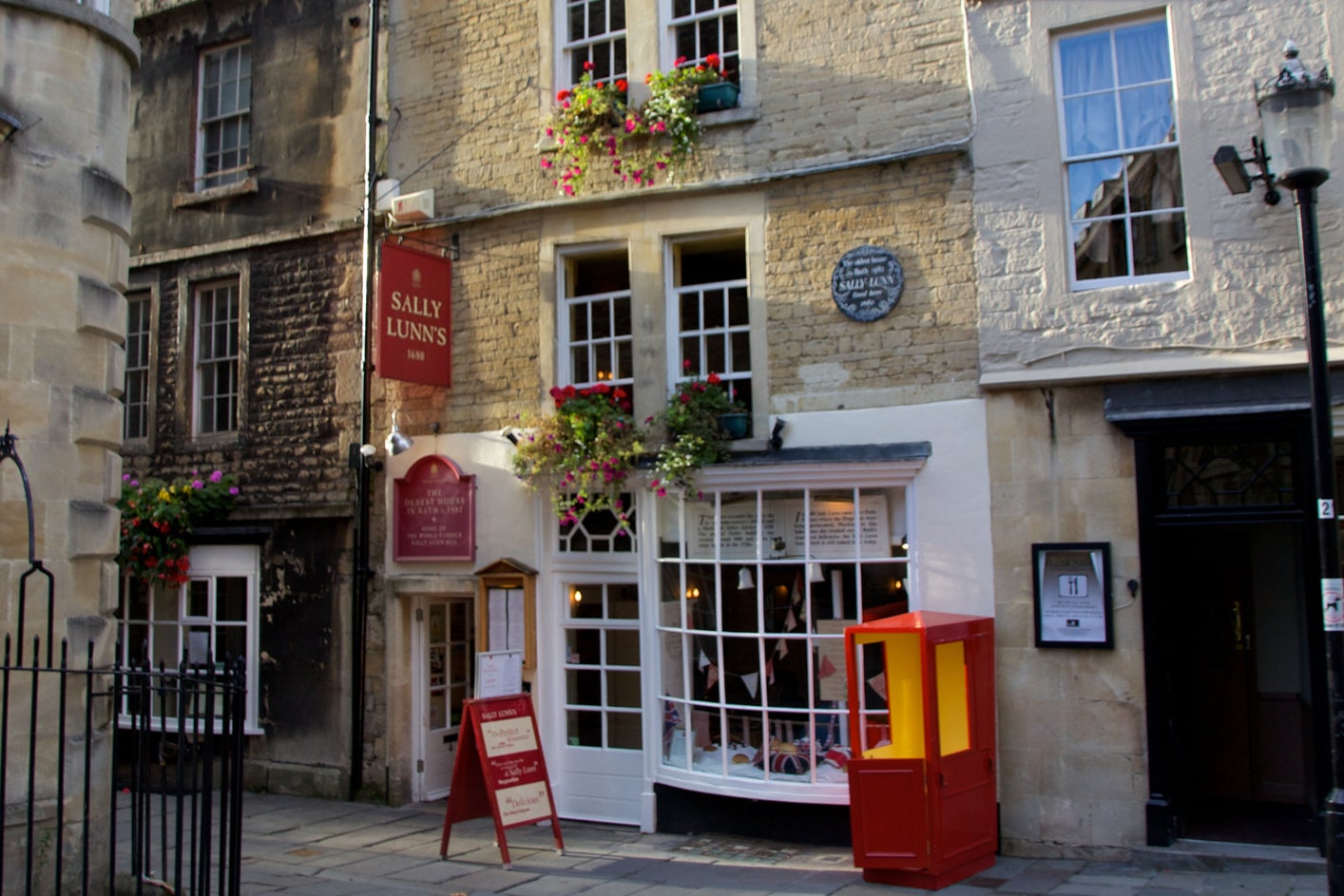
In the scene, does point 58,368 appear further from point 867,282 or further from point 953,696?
point 953,696

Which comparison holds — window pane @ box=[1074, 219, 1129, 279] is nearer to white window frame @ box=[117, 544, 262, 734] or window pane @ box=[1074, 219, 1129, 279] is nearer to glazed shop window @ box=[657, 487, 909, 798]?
glazed shop window @ box=[657, 487, 909, 798]

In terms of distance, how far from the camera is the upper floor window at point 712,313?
979cm

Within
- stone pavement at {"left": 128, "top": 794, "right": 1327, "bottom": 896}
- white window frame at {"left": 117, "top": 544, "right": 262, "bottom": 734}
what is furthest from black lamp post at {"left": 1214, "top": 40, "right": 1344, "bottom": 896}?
white window frame at {"left": 117, "top": 544, "right": 262, "bottom": 734}

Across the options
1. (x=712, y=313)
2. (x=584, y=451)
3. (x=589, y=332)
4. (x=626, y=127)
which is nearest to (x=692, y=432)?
(x=584, y=451)

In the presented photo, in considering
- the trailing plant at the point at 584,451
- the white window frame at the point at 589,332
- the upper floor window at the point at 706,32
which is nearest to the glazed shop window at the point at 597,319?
the white window frame at the point at 589,332

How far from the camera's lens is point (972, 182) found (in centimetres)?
880

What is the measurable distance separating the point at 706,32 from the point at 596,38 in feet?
3.63

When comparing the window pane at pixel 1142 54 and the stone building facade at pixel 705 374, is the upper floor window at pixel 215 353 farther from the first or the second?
the window pane at pixel 1142 54

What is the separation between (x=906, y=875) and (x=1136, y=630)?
94.6 inches

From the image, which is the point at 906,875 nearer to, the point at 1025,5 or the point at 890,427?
the point at 890,427

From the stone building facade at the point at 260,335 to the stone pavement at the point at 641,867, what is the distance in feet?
6.00

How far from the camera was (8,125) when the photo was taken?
21.2 feet

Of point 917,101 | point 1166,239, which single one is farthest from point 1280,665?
point 917,101

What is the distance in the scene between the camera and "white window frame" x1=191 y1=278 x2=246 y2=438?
1241cm
